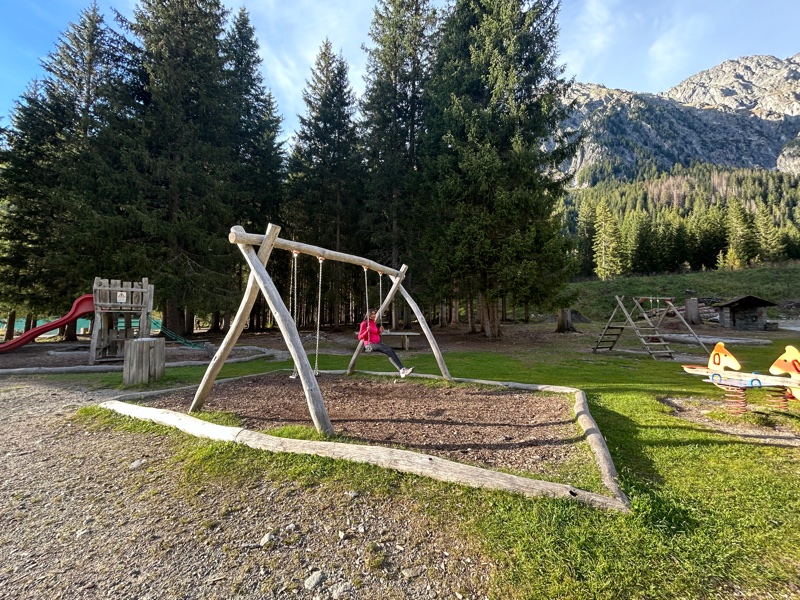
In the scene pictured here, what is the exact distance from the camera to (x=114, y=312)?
1080 cm

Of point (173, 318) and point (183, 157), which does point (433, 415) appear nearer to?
point (173, 318)

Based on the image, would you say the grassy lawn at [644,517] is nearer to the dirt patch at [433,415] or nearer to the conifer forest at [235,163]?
the dirt patch at [433,415]

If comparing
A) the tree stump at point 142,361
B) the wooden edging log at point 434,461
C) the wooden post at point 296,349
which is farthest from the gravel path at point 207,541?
the tree stump at point 142,361

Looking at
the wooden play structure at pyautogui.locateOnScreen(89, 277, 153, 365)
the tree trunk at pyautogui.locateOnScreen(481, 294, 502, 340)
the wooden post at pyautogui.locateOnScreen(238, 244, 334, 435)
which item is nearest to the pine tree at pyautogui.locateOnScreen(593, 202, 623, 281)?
the tree trunk at pyautogui.locateOnScreen(481, 294, 502, 340)

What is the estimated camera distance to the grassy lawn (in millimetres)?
2018

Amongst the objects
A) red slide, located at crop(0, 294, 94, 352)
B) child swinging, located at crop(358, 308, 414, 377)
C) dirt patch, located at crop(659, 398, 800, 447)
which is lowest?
dirt patch, located at crop(659, 398, 800, 447)

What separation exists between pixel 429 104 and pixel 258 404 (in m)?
16.9

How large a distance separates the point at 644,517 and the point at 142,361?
810 cm

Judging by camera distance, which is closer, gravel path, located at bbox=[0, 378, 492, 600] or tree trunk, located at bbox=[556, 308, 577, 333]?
gravel path, located at bbox=[0, 378, 492, 600]

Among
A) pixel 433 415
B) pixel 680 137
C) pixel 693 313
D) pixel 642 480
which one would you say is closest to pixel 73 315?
pixel 433 415

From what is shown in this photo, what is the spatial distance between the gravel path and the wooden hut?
27.8m

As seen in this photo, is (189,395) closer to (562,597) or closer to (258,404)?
(258,404)

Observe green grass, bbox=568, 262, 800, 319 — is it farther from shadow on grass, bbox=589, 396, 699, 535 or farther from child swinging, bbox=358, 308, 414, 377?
shadow on grass, bbox=589, 396, 699, 535

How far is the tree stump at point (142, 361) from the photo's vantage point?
7035mm
